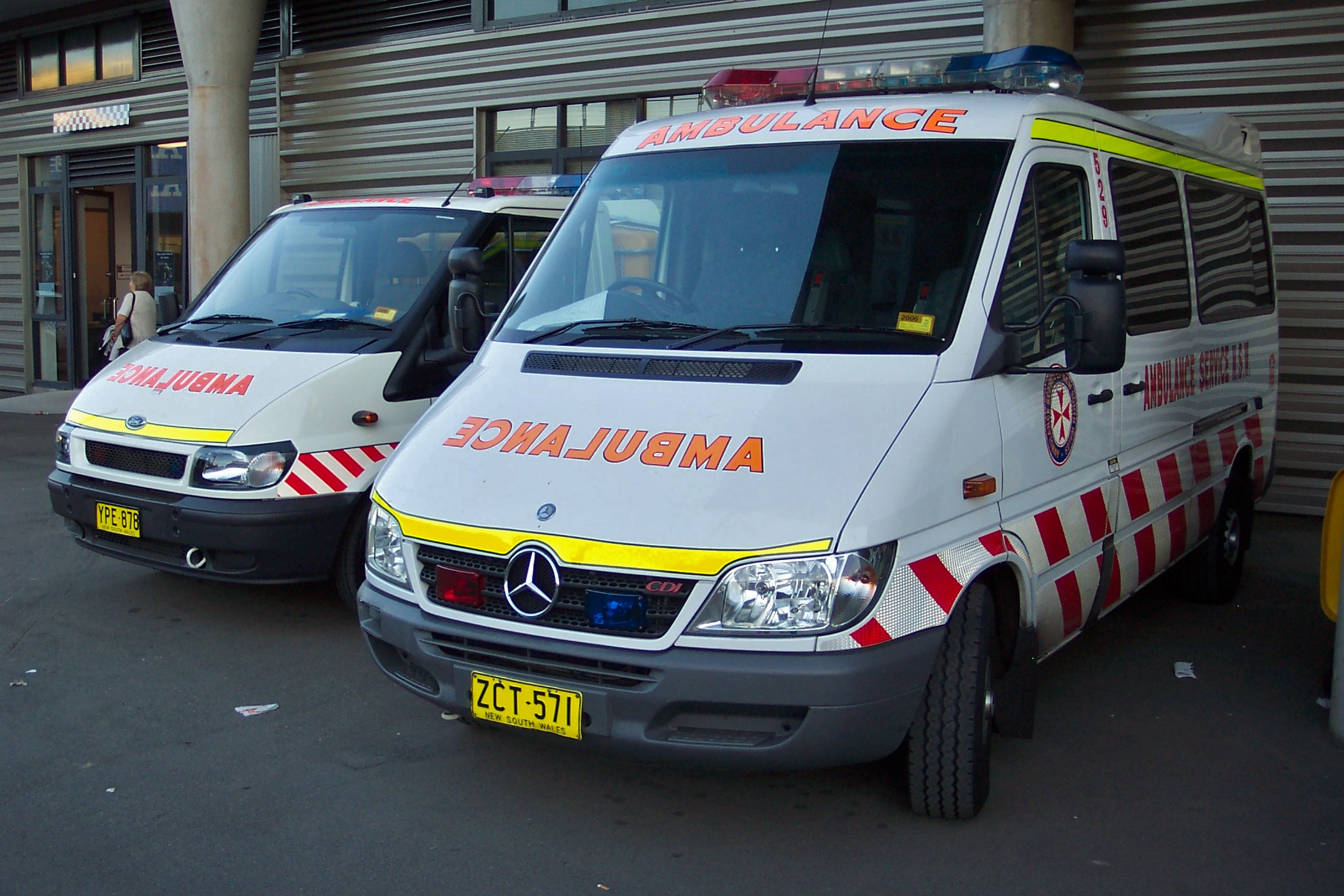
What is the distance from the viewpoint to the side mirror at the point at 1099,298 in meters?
3.87

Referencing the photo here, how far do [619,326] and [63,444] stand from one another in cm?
337

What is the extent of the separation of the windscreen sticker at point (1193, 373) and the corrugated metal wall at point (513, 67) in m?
4.50

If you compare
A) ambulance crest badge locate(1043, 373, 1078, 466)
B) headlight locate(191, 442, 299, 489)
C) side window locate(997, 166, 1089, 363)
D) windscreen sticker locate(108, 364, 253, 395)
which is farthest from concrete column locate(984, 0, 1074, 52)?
headlight locate(191, 442, 299, 489)

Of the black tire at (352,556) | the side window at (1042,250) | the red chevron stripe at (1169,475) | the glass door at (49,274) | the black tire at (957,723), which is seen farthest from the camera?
the glass door at (49,274)

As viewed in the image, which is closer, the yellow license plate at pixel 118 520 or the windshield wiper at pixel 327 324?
the yellow license plate at pixel 118 520

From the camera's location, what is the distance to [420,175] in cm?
1337

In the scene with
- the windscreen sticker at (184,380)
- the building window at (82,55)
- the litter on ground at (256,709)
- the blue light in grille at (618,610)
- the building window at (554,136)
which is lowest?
the litter on ground at (256,709)

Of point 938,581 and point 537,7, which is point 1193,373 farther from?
point 537,7

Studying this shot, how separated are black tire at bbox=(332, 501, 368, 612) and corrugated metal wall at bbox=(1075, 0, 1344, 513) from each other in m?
6.70

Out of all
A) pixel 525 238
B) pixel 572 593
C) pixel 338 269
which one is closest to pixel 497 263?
pixel 525 238

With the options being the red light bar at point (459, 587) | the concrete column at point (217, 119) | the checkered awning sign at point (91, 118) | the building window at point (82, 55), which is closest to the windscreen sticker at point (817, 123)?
the red light bar at point (459, 587)

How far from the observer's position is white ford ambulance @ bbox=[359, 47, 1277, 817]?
11.0 feet

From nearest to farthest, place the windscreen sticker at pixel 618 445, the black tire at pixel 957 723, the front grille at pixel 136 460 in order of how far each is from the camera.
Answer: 1. the windscreen sticker at pixel 618 445
2. the black tire at pixel 957 723
3. the front grille at pixel 136 460

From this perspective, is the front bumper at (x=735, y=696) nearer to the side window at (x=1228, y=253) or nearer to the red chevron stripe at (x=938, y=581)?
the red chevron stripe at (x=938, y=581)
